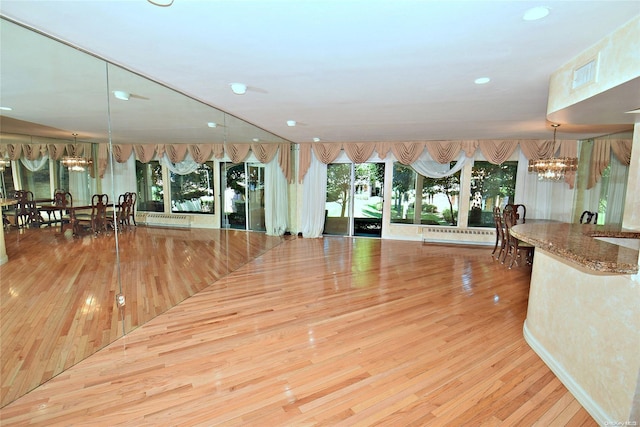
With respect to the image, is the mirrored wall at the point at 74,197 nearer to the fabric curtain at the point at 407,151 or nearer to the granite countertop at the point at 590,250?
the granite countertop at the point at 590,250

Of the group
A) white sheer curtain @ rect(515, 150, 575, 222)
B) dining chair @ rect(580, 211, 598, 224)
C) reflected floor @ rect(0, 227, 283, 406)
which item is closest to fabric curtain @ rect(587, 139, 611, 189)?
white sheer curtain @ rect(515, 150, 575, 222)

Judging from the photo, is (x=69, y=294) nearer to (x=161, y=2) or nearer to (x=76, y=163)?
(x=76, y=163)

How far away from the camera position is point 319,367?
7.52 feet

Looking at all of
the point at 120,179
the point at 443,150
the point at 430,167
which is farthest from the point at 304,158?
the point at 120,179

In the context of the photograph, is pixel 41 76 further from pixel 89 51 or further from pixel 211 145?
pixel 211 145

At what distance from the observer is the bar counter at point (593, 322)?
1672mm

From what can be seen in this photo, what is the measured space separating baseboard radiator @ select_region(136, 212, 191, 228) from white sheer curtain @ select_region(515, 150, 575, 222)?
289 inches

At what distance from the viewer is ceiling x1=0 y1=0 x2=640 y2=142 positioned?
1.67 metres

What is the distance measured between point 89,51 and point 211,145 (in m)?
2.45

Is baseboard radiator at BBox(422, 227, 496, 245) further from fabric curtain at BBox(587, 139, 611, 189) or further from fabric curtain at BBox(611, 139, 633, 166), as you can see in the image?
fabric curtain at BBox(611, 139, 633, 166)

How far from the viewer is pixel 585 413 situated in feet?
6.17

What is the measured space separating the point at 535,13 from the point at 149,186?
424 centimetres

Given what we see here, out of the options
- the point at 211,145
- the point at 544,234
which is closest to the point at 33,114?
the point at 211,145

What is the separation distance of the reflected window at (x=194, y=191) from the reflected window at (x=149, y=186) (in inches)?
11.8
